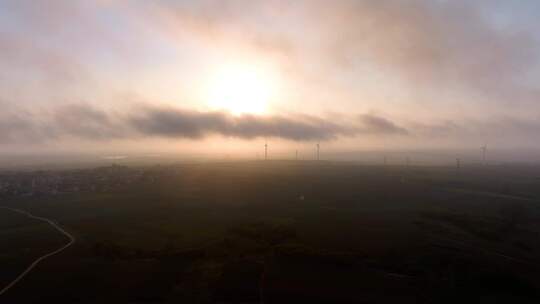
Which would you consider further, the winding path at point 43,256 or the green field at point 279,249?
the winding path at point 43,256

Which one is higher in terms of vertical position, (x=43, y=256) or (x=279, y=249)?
(x=279, y=249)

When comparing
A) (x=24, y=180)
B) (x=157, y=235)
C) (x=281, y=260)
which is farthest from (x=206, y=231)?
(x=24, y=180)

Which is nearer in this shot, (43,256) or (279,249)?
(43,256)

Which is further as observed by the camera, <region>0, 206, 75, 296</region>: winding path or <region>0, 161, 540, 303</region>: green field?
<region>0, 206, 75, 296</region>: winding path

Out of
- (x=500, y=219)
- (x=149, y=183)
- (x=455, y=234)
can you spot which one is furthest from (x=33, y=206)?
(x=500, y=219)

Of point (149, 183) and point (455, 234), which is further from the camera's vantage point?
point (149, 183)

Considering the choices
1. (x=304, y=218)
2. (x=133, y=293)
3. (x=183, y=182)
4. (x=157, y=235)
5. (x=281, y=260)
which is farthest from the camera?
(x=183, y=182)

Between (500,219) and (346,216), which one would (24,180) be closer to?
(346,216)

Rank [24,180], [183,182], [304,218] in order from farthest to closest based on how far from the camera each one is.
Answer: [183,182]
[24,180]
[304,218]

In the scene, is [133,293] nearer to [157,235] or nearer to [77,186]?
[157,235]
